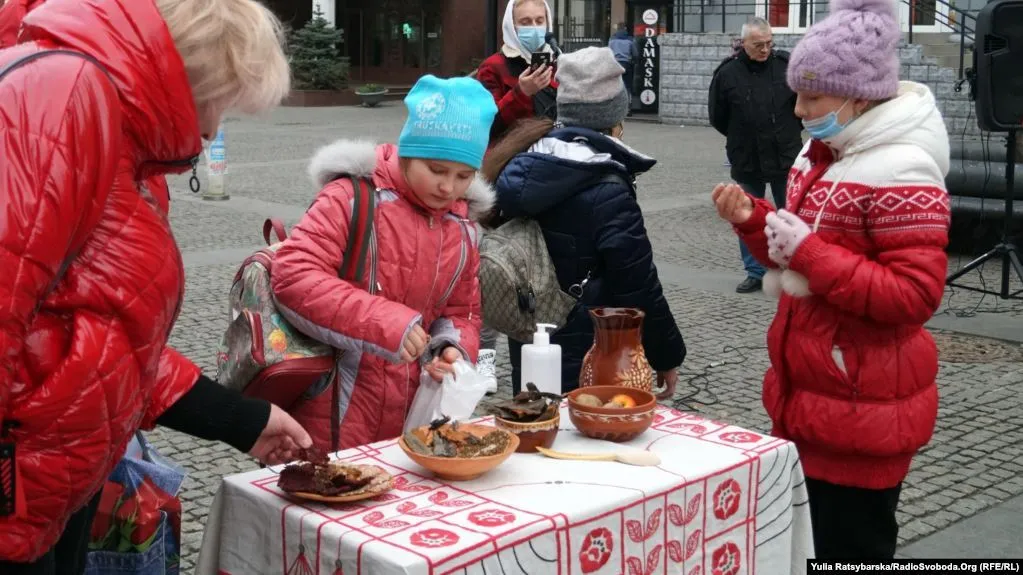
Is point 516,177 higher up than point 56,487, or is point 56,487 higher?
point 516,177

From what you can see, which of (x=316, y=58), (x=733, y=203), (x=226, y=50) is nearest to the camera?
(x=226, y=50)

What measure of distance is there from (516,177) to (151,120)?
2095 mm

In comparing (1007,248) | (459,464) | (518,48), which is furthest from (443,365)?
(1007,248)

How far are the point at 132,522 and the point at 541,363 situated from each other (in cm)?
113

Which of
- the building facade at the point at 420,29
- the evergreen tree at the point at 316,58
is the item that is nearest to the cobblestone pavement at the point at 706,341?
the evergreen tree at the point at 316,58

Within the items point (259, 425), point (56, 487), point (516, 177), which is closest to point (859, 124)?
point (516, 177)

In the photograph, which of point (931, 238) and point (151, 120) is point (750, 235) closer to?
point (931, 238)

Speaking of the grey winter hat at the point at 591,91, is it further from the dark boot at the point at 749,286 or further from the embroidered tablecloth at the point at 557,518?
the dark boot at the point at 749,286

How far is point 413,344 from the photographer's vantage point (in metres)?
2.85

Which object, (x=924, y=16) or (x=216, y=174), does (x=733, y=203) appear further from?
(x=924, y=16)

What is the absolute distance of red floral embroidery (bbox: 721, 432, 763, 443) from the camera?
2990mm

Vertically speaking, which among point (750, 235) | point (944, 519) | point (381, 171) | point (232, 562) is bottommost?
point (944, 519)

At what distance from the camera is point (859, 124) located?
122 inches

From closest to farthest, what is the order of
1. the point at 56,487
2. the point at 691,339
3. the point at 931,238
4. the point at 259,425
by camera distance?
the point at 56,487, the point at 259,425, the point at 931,238, the point at 691,339
